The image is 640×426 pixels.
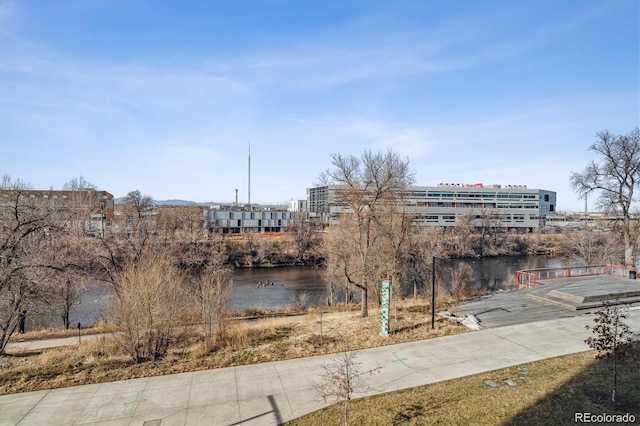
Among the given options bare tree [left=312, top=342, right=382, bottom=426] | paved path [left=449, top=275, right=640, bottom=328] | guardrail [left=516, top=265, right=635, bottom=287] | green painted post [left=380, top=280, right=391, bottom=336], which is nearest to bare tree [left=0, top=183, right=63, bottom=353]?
bare tree [left=312, top=342, right=382, bottom=426]

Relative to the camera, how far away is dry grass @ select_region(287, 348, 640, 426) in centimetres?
897

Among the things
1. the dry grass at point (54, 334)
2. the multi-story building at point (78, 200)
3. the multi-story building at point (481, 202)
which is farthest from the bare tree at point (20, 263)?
the multi-story building at point (481, 202)

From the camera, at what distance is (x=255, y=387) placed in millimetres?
11398

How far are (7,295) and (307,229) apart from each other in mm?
51988

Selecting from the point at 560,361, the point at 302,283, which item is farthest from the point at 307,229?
the point at 560,361

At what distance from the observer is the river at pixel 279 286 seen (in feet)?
95.1

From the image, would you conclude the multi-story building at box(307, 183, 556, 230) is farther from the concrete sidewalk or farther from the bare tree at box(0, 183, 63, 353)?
the bare tree at box(0, 183, 63, 353)

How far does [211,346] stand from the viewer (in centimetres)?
1508

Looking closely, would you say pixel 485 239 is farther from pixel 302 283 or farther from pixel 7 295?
pixel 7 295

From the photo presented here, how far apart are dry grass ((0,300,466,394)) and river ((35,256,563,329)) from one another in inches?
288

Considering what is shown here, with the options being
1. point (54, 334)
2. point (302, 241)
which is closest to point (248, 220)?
point (302, 241)

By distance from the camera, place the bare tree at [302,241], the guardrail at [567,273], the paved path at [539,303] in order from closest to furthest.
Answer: the paved path at [539,303] < the guardrail at [567,273] < the bare tree at [302,241]

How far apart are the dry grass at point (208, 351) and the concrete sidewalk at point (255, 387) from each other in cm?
63

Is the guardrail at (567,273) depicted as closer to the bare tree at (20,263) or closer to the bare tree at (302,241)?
the bare tree at (20,263)
